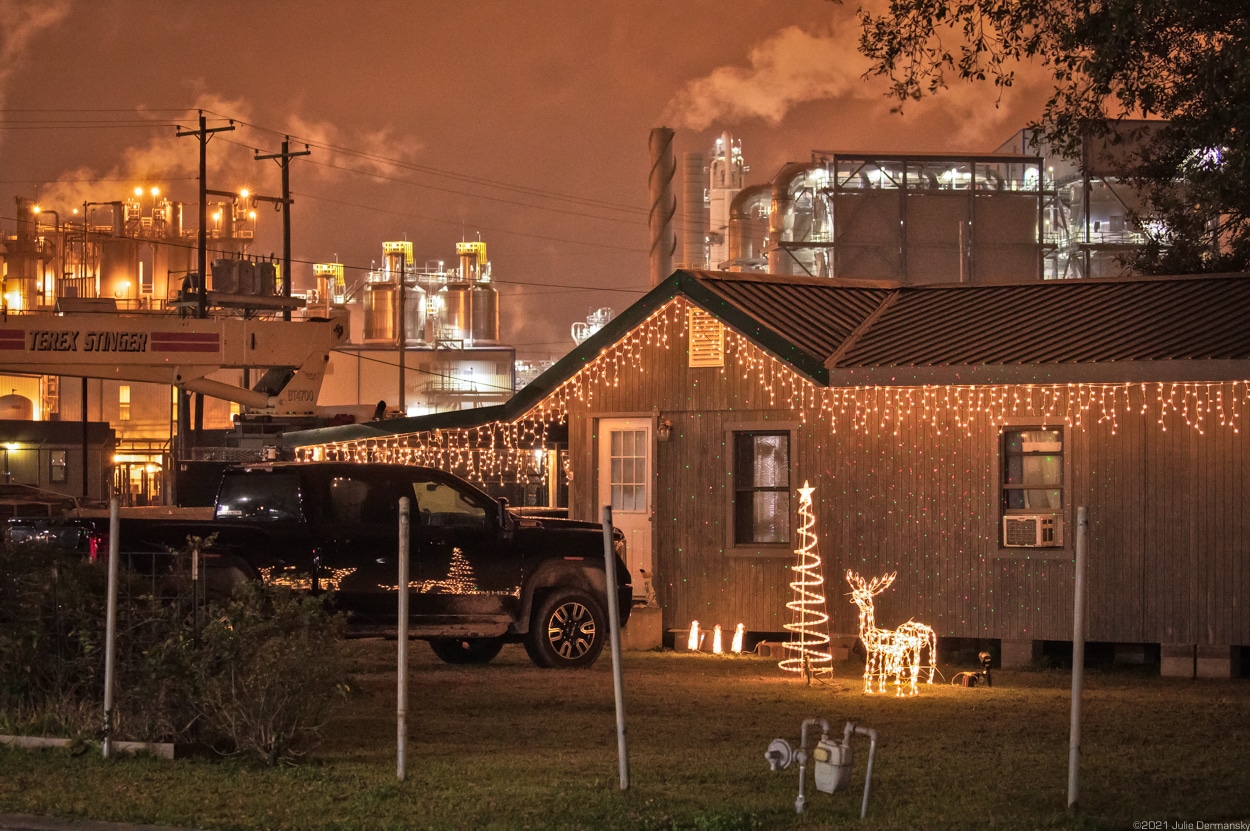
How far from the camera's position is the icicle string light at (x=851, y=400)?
16156mm

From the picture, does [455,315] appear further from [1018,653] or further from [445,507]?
[1018,653]

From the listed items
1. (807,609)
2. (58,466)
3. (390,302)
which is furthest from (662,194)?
(807,609)

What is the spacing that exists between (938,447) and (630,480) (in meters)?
4.00

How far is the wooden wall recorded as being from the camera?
16.1 m

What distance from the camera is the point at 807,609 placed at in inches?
697

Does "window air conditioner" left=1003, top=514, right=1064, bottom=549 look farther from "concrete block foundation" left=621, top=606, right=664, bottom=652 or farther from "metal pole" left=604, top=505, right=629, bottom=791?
"metal pole" left=604, top=505, right=629, bottom=791

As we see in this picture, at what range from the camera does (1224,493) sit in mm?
15984

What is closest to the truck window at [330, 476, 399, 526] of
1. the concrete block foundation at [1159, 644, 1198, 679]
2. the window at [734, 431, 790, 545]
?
the window at [734, 431, 790, 545]

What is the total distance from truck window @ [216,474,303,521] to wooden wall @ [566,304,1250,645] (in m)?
5.19

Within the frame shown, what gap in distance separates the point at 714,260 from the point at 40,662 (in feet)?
194

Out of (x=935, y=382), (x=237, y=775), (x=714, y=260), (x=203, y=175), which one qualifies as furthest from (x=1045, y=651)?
(x=714, y=260)

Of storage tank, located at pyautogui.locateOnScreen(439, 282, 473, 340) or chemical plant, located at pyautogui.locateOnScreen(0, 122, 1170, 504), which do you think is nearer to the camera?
chemical plant, located at pyautogui.locateOnScreen(0, 122, 1170, 504)

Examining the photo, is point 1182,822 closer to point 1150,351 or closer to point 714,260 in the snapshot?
point 1150,351

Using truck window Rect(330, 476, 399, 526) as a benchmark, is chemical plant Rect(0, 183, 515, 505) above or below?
above
